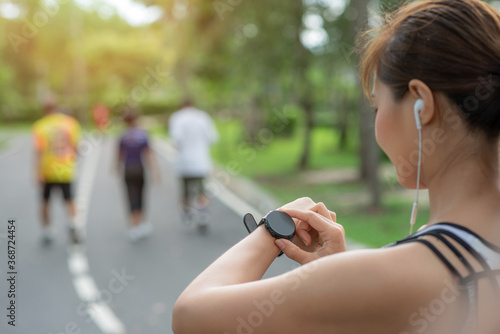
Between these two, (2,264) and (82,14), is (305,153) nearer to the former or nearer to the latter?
(2,264)

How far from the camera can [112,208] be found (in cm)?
1261

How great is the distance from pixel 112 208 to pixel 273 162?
9785 mm

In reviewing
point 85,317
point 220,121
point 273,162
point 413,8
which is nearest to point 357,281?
point 413,8

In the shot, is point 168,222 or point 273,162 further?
point 273,162

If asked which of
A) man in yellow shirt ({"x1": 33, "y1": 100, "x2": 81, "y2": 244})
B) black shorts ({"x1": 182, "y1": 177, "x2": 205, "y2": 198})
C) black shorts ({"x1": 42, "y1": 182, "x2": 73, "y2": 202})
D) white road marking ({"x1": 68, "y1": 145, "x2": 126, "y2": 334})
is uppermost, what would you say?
man in yellow shirt ({"x1": 33, "y1": 100, "x2": 81, "y2": 244})

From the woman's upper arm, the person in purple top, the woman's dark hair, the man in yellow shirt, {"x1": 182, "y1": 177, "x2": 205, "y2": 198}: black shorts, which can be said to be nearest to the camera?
the woman's upper arm

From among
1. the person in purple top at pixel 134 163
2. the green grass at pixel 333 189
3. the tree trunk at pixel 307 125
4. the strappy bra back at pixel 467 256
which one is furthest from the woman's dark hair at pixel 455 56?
the tree trunk at pixel 307 125

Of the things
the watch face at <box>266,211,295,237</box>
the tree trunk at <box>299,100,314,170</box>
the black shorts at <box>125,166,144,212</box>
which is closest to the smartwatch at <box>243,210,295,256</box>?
the watch face at <box>266,211,295,237</box>

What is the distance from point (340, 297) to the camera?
3.04 ft

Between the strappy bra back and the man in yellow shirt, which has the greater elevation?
the man in yellow shirt

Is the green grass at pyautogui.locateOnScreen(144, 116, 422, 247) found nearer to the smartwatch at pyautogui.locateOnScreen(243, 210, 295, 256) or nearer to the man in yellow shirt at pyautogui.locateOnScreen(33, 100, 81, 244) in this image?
the man in yellow shirt at pyautogui.locateOnScreen(33, 100, 81, 244)

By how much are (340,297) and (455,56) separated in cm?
46

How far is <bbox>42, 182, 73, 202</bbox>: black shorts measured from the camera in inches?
345

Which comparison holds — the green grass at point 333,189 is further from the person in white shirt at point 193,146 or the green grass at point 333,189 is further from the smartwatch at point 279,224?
the smartwatch at point 279,224
